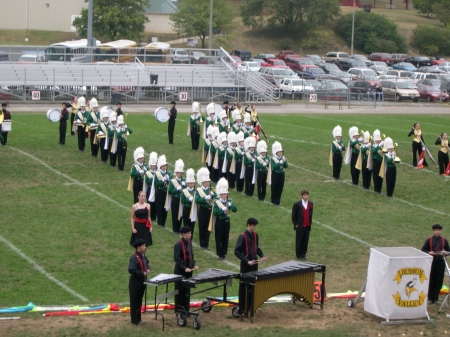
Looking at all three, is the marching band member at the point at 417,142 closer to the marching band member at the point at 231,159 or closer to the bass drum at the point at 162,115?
the marching band member at the point at 231,159

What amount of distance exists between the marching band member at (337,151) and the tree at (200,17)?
4126 cm

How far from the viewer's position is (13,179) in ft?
71.1

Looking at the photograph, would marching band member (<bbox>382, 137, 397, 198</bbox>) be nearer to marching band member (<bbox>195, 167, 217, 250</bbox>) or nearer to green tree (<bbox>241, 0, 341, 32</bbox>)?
marching band member (<bbox>195, 167, 217, 250</bbox>)

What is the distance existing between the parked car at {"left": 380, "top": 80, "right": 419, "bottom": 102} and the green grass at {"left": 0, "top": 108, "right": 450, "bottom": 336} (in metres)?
16.2

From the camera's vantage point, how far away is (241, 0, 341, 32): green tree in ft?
228

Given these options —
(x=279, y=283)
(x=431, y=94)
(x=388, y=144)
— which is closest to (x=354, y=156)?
(x=388, y=144)

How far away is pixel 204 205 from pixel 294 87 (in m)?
28.6

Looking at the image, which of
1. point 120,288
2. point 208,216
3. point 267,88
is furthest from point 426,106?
point 120,288

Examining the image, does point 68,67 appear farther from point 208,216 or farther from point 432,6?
point 432,6

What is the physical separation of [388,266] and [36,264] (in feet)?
19.2

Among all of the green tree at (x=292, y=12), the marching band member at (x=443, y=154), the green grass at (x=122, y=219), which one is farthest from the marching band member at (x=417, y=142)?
the green tree at (x=292, y=12)

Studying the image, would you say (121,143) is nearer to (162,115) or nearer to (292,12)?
(162,115)

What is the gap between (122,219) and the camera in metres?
17.9

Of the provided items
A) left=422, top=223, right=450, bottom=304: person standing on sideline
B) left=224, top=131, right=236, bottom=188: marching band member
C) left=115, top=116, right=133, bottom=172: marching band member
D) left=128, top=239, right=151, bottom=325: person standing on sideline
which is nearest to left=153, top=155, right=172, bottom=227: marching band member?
left=224, top=131, right=236, bottom=188: marching band member
